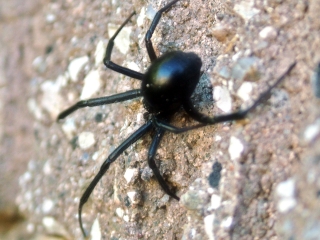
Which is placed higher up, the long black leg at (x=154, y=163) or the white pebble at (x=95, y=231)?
the long black leg at (x=154, y=163)

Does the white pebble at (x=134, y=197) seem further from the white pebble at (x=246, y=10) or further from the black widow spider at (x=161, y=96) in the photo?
the white pebble at (x=246, y=10)

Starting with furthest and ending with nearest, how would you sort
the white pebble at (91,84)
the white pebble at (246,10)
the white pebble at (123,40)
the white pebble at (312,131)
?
the white pebble at (91,84), the white pebble at (123,40), the white pebble at (246,10), the white pebble at (312,131)

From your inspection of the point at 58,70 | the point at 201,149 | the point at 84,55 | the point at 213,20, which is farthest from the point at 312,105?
the point at 58,70

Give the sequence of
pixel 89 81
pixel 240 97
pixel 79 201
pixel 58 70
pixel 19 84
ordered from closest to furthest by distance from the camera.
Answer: pixel 240 97 < pixel 79 201 < pixel 89 81 < pixel 58 70 < pixel 19 84

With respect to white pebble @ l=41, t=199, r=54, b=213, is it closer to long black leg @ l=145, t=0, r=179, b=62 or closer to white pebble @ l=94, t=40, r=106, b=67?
white pebble @ l=94, t=40, r=106, b=67

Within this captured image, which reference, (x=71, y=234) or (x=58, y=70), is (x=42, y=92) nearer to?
(x=58, y=70)

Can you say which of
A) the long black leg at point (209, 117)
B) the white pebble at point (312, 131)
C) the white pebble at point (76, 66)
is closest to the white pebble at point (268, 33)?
the long black leg at point (209, 117)
